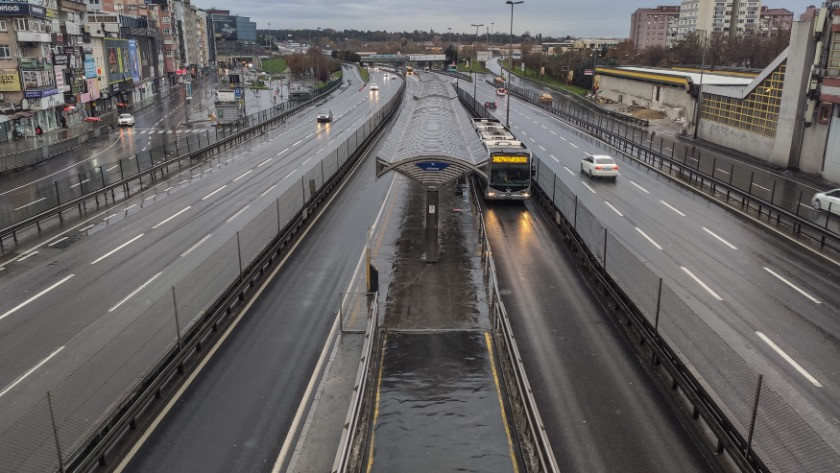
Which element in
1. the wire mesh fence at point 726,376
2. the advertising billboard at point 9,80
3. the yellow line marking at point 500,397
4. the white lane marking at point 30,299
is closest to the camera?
the wire mesh fence at point 726,376

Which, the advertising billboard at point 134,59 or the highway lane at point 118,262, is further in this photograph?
the advertising billboard at point 134,59

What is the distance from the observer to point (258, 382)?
1425 cm

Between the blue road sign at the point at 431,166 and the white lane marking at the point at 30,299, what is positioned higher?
the blue road sign at the point at 431,166

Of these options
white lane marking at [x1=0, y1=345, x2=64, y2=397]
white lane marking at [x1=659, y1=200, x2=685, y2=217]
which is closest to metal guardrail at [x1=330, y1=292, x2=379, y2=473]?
white lane marking at [x1=0, y1=345, x2=64, y2=397]

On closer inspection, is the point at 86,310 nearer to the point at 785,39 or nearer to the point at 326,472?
the point at 326,472

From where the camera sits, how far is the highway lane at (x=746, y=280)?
14.6 metres

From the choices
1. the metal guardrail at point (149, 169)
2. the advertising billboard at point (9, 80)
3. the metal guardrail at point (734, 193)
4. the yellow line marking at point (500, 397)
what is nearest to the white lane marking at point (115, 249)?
the metal guardrail at point (149, 169)

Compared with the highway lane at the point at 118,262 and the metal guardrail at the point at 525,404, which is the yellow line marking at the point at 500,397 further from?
the highway lane at the point at 118,262

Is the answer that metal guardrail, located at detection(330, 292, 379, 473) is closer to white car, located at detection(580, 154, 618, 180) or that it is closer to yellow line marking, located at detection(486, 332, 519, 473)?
yellow line marking, located at detection(486, 332, 519, 473)

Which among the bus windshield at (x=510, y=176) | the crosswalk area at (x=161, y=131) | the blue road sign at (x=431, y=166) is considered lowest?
the crosswalk area at (x=161, y=131)

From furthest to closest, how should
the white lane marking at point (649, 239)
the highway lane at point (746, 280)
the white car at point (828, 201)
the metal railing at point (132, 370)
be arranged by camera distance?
the white car at point (828, 201), the white lane marking at point (649, 239), the highway lane at point (746, 280), the metal railing at point (132, 370)

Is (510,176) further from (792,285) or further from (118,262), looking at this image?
(118,262)

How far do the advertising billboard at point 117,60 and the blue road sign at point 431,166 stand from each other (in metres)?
82.6

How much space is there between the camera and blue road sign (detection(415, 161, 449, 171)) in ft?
67.5
